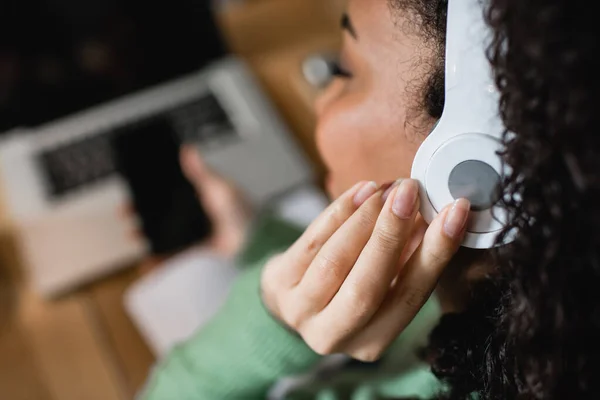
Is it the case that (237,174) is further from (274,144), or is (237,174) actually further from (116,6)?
(116,6)

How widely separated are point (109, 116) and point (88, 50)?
10 cm

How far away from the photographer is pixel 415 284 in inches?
13.6

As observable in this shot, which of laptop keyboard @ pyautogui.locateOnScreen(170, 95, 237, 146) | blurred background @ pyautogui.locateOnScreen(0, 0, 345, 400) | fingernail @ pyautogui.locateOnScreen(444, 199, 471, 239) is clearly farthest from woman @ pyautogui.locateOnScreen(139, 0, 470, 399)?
laptop keyboard @ pyautogui.locateOnScreen(170, 95, 237, 146)

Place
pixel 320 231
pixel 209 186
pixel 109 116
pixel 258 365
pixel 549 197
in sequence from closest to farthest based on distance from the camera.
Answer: pixel 549 197 < pixel 320 231 < pixel 258 365 < pixel 209 186 < pixel 109 116

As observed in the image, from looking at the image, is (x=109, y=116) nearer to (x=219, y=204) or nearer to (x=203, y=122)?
(x=203, y=122)

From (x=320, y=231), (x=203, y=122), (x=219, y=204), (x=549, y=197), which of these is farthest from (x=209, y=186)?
(x=549, y=197)

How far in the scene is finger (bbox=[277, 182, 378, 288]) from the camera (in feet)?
1.15

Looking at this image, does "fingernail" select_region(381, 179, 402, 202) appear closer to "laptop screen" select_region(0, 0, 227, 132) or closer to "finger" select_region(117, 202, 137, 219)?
"finger" select_region(117, 202, 137, 219)

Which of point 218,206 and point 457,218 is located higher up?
point 218,206

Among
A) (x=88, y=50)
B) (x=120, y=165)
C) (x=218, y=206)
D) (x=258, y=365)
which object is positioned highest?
(x=88, y=50)

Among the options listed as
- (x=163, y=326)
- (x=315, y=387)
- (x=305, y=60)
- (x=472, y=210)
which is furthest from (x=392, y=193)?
(x=305, y=60)

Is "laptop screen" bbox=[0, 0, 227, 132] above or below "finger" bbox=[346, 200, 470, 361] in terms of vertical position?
above

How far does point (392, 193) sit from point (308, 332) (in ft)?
0.41

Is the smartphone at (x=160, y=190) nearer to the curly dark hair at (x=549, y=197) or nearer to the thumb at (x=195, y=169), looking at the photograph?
the thumb at (x=195, y=169)
